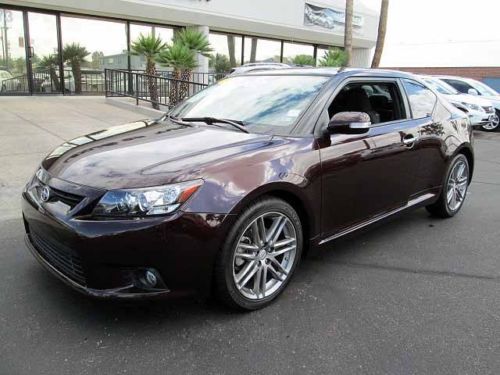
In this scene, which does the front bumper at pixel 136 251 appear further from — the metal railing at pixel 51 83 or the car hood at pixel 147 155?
the metal railing at pixel 51 83

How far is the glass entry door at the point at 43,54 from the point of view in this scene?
1435 cm

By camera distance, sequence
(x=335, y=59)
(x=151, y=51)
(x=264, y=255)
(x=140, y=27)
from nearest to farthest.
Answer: (x=264, y=255) < (x=151, y=51) < (x=335, y=59) < (x=140, y=27)

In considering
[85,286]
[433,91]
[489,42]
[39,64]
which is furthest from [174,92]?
[489,42]

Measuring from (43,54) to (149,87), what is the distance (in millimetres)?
4048

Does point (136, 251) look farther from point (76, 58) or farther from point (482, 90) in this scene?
point (482, 90)

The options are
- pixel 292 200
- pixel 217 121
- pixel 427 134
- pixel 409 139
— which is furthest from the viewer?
pixel 427 134

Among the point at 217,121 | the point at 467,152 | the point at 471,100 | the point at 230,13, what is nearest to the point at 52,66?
the point at 230,13

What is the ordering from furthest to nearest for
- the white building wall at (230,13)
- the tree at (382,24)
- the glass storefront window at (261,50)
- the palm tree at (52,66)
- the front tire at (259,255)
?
the glass storefront window at (261,50) → the tree at (382,24) → the palm tree at (52,66) → the white building wall at (230,13) → the front tire at (259,255)

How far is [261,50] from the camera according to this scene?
20.7m

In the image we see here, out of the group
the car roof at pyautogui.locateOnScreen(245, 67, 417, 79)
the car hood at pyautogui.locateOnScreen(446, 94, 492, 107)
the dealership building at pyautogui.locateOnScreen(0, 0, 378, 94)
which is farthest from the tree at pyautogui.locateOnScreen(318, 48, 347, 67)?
the car roof at pyautogui.locateOnScreen(245, 67, 417, 79)

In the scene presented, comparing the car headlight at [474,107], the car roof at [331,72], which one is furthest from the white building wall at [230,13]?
the car roof at [331,72]

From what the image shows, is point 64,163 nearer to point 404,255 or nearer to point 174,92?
point 404,255

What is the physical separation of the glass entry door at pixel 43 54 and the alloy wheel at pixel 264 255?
1366cm

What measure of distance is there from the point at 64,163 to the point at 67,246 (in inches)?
27.0
